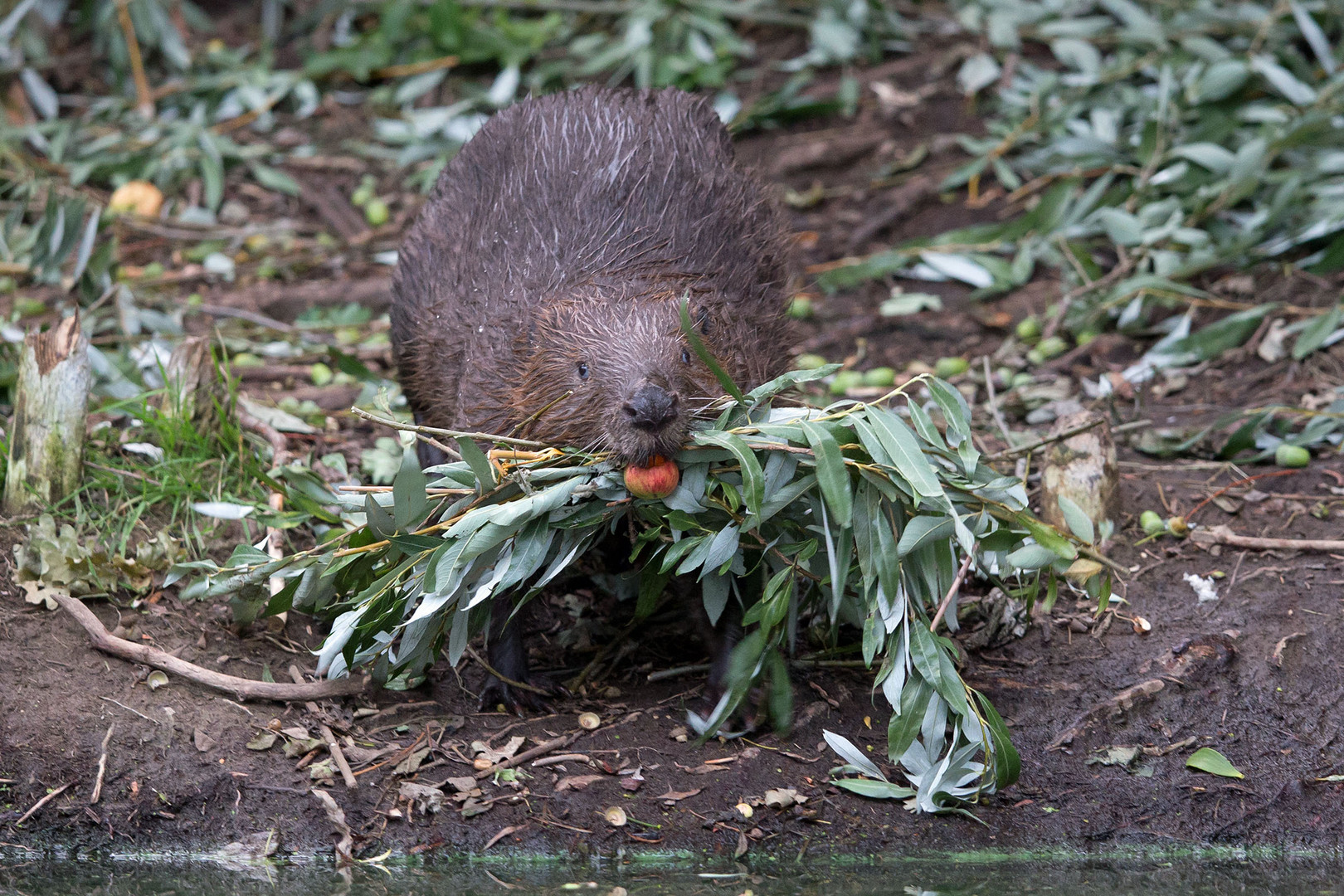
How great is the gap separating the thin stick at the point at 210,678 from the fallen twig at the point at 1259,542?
2.89 metres

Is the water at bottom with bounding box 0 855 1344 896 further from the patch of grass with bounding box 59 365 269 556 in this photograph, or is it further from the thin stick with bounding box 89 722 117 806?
the patch of grass with bounding box 59 365 269 556

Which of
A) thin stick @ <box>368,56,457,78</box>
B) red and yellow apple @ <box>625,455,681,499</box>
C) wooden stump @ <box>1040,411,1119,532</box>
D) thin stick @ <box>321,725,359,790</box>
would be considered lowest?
wooden stump @ <box>1040,411,1119,532</box>

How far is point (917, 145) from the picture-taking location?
763 cm

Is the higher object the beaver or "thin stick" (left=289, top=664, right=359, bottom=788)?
the beaver

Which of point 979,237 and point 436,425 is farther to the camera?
point 979,237

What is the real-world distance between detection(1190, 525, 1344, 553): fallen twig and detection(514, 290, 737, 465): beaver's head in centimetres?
184

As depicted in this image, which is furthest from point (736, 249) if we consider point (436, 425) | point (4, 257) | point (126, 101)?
point (126, 101)

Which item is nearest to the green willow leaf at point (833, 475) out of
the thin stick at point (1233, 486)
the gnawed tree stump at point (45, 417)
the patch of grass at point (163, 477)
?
the thin stick at point (1233, 486)

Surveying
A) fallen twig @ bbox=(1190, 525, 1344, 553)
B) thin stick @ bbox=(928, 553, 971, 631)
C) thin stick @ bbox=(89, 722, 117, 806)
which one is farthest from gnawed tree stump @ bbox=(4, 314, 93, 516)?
fallen twig @ bbox=(1190, 525, 1344, 553)

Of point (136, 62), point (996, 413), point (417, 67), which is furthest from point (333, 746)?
point (136, 62)

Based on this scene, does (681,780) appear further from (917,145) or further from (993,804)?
(917,145)

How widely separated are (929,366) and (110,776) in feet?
12.8

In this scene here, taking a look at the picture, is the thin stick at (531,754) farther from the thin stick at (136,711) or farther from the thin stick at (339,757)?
the thin stick at (136,711)

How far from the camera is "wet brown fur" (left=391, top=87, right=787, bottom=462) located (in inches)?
154
